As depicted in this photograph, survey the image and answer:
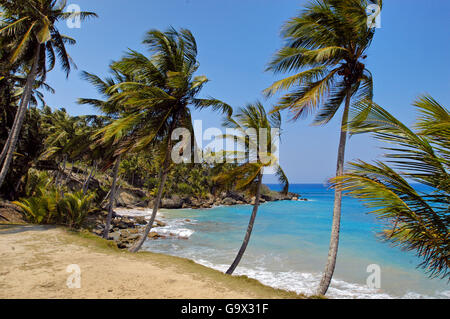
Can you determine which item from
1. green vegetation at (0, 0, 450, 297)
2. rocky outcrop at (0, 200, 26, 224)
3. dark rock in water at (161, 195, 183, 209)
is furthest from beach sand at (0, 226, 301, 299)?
dark rock in water at (161, 195, 183, 209)

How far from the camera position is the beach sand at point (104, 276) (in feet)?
13.2

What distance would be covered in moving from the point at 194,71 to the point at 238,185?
514 cm

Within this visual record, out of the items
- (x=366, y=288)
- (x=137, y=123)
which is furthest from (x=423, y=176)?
(x=366, y=288)

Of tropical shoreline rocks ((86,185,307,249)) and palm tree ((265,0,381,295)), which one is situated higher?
palm tree ((265,0,381,295))

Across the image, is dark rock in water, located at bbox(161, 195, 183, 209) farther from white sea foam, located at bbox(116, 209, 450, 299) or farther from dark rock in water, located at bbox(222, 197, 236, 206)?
white sea foam, located at bbox(116, 209, 450, 299)

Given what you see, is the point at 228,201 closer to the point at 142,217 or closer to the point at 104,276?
the point at 142,217

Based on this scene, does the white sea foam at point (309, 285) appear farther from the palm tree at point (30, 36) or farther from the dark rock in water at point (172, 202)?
the dark rock in water at point (172, 202)

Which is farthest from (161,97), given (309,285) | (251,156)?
(309,285)

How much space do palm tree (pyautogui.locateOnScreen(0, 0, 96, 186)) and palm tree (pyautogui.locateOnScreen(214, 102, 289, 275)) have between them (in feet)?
30.8

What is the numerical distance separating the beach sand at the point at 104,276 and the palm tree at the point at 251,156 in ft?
10.3

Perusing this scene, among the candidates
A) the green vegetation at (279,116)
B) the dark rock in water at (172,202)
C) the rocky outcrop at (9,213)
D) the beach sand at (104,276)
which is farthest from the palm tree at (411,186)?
the dark rock in water at (172,202)

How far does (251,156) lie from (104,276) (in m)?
5.95

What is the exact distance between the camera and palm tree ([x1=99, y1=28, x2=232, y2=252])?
27.7 ft

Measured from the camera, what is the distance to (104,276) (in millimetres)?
4773
